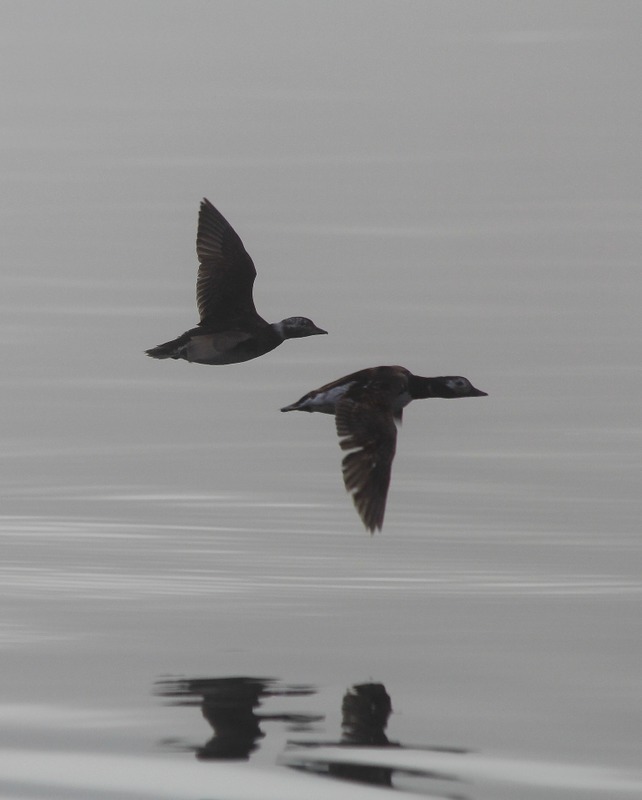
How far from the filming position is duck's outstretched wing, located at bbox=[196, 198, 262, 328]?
14.5 metres

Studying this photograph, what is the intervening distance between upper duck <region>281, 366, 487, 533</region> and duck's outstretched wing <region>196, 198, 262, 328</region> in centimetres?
200

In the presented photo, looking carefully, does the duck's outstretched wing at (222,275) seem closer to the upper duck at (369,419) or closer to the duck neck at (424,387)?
the duck neck at (424,387)

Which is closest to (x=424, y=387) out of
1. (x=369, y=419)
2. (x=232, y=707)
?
(x=369, y=419)

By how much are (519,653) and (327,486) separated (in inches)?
237

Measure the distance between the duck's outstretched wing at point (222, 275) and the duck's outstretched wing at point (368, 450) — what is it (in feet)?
9.72

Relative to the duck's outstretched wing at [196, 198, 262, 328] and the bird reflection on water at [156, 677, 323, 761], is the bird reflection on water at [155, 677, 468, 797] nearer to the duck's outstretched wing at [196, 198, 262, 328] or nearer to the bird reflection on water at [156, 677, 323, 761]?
the bird reflection on water at [156, 677, 323, 761]

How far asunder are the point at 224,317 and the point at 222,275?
35 centimetres

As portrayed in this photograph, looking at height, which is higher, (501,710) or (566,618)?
(566,618)

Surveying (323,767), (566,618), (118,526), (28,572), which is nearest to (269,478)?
(118,526)

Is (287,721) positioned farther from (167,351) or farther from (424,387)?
(167,351)

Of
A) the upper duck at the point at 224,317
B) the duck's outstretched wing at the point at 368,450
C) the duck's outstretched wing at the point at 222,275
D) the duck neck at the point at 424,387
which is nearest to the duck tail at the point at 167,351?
the upper duck at the point at 224,317

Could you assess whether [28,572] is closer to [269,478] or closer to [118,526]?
[118,526]

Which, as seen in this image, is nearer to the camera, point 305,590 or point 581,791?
point 581,791

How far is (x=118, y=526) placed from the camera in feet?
46.0
